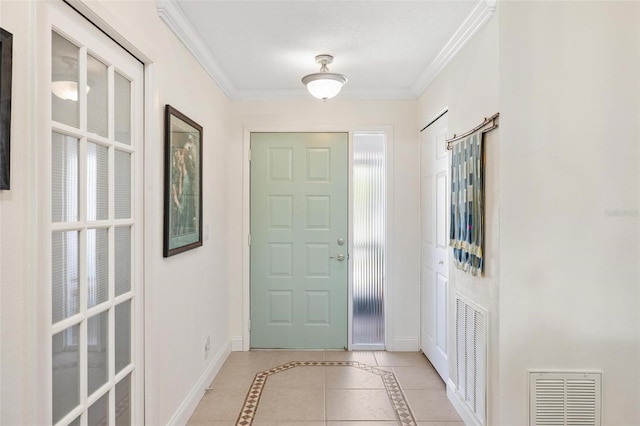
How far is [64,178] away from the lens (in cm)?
129

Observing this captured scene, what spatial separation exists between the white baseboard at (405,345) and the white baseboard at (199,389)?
5.13ft

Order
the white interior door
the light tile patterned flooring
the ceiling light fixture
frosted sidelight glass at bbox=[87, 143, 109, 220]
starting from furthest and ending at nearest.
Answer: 1. the white interior door
2. the ceiling light fixture
3. the light tile patterned flooring
4. frosted sidelight glass at bbox=[87, 143, 109, 220]

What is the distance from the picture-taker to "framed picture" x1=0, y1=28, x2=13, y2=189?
98 centimetres

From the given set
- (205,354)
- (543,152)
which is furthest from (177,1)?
(205,354)

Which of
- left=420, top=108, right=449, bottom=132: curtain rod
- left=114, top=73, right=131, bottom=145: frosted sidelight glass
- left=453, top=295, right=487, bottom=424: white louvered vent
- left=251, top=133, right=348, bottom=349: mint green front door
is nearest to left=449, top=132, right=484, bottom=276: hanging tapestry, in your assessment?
left=453, top=295, right=487, bottom=424: white louvered vent

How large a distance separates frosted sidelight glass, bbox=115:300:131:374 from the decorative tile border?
38.7 inches

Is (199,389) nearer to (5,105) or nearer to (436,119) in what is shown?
(5,105)

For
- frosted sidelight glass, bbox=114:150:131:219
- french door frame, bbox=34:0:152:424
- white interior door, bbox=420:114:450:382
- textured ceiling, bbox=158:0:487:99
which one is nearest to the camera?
french door frame, bbox=34:0:152:424

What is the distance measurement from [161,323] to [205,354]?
0.91m

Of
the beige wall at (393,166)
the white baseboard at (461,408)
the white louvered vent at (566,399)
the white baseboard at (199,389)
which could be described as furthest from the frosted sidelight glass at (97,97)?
the white baseboard at (461,408)

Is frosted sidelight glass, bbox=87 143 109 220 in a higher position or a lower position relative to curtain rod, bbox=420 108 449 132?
lower

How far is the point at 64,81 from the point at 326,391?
2.48 meters

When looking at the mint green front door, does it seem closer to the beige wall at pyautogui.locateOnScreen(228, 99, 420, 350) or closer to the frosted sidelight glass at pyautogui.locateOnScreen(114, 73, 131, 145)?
the beige wall at pyautogui.locateOnScreen(228, 99, 420, 350)

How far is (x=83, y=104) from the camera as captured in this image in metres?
1.38
